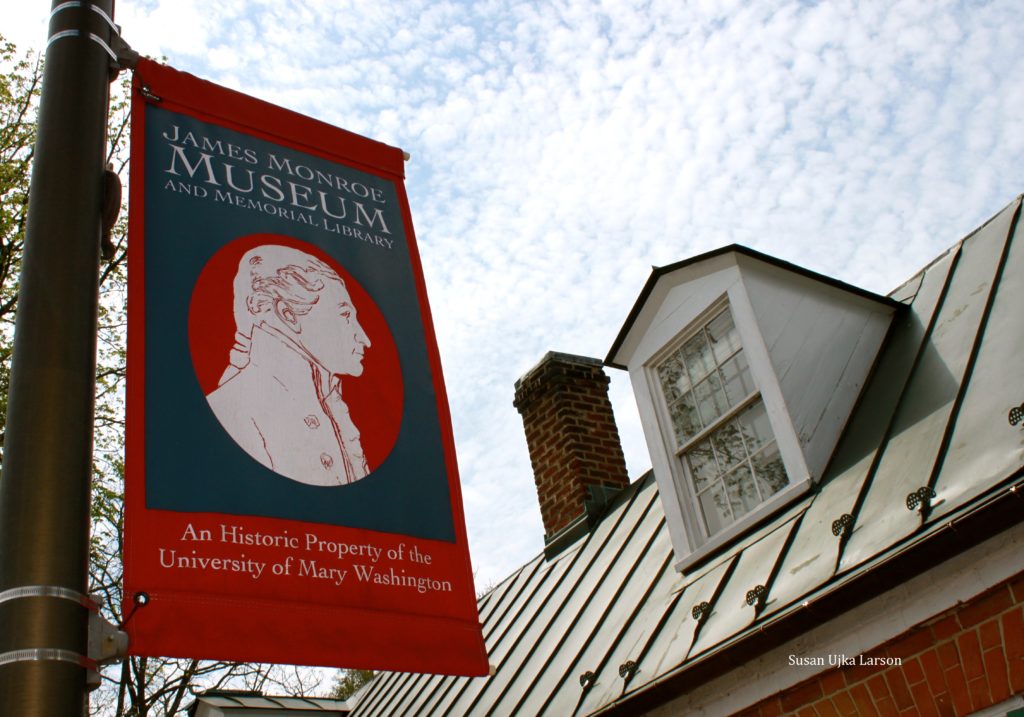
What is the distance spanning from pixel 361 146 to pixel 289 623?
2829 millimetres

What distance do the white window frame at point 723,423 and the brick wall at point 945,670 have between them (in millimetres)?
1534

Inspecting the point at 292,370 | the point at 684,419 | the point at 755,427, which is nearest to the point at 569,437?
the point at 684,419

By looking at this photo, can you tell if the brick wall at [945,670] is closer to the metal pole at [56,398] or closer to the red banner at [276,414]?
the red banner at [276,414]

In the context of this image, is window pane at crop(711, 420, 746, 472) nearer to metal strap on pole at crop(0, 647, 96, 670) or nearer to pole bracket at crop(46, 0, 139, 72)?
pole bracket at crop(46, 0, 139, 72)

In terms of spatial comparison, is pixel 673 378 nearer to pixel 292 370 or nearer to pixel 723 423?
pixel 723 423

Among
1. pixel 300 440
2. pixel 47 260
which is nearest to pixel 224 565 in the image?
pixel 300 440

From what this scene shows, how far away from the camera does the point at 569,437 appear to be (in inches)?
402

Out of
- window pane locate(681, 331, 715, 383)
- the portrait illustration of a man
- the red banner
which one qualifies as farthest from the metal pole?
window pane locate(681, 331, 715, 383)

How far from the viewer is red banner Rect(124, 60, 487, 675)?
3766mm

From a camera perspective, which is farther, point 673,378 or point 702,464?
point 673,378

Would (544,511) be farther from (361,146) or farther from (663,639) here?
(361,146)

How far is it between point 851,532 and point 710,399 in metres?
2.21

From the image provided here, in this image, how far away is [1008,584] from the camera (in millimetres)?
4336

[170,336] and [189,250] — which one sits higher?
[189,250]
